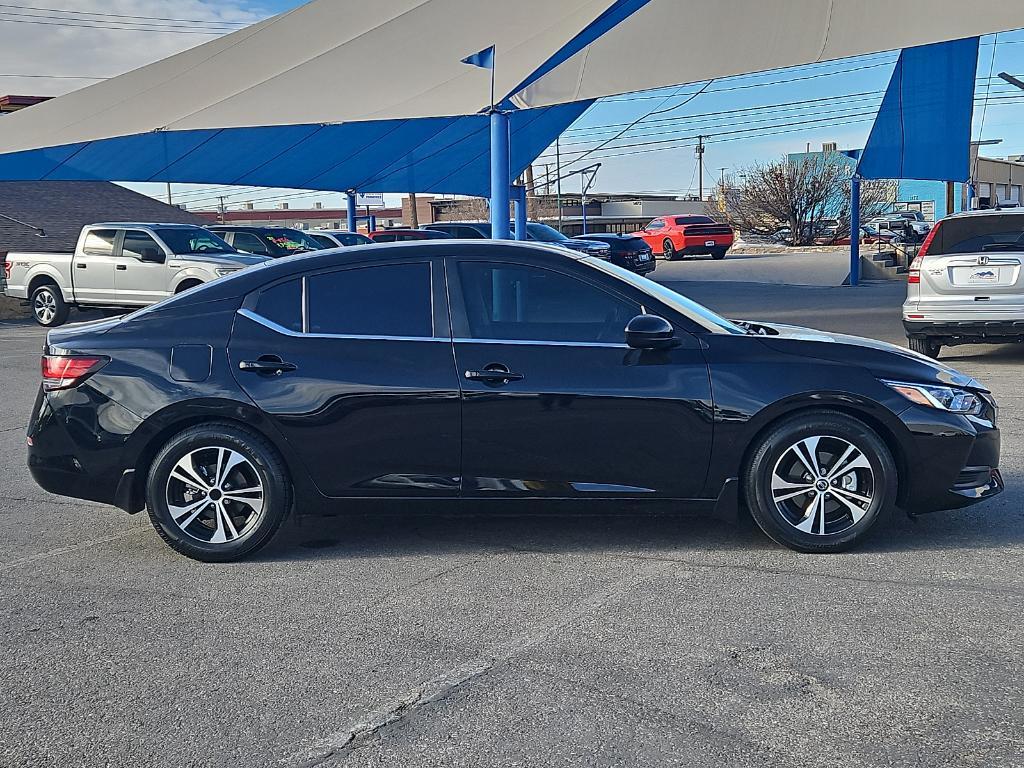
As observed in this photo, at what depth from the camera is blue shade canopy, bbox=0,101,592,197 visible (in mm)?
19328

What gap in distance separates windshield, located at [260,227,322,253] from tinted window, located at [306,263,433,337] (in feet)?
53.6

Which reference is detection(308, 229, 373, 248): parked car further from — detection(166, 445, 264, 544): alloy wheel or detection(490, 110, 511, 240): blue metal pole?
detection(166, 445, 264, 544): alloy wheel

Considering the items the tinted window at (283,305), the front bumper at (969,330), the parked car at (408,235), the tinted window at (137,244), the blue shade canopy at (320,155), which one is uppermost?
the blue shade canopy at (320,155)

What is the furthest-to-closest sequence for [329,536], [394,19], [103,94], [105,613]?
[103,94] → [394,19] → [329,536] → [105,613]

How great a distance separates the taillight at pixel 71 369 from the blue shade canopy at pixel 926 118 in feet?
73.2

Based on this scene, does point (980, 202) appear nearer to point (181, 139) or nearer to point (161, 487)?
point (181, 139)

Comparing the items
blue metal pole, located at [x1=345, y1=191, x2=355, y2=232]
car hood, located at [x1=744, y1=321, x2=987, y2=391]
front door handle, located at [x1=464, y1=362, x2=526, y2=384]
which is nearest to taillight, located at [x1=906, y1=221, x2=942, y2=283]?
car hood, located at [x1=744, y1=321, x2=987, y2=391]

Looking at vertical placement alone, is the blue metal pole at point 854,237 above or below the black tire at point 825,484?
above

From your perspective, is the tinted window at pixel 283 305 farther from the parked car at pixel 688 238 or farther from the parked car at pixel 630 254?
the parked car at pixel 688 238

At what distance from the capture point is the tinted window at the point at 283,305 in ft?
17.2

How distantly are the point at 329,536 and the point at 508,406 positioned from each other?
4.55 ft

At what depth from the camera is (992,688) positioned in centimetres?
358

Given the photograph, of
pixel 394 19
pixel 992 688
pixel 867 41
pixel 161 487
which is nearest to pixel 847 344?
pixel 992 688

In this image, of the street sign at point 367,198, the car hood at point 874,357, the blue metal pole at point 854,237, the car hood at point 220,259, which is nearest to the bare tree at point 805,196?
the street sign at point 367,198
